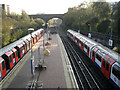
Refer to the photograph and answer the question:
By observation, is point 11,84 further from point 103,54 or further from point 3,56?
point 103,54

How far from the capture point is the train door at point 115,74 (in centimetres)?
1010

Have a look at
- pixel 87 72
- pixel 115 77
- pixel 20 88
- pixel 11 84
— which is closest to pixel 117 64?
pixel 115 77

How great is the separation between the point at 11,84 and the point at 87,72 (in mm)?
8658

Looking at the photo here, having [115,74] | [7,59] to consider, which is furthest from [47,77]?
[115,74]

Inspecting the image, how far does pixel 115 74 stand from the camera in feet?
34.7

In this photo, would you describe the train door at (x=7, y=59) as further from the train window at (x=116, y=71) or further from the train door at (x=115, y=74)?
the train window at (x=116, y=71)

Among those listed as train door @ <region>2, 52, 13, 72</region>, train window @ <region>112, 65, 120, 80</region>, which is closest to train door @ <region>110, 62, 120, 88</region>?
train window @ <region>112, 65, 120, 80</region>

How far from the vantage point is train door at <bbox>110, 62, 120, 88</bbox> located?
1010cm

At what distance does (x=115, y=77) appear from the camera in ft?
34.6

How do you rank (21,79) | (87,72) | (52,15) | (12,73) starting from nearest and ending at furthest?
1. (21,79)
2. (12,73)
3. (87,72)
4. (52,15)

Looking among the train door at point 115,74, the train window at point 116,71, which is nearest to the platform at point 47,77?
the train door at point 115,74

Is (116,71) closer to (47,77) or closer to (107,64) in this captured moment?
(107,64)

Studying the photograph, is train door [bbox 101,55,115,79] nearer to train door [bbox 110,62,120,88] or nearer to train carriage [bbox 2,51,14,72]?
train door [bbox 110,62,120,88]

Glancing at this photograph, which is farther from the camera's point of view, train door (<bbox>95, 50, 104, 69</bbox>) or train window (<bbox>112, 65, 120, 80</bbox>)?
train door (<bbox>95, 50, 104, 69</bbox>)
